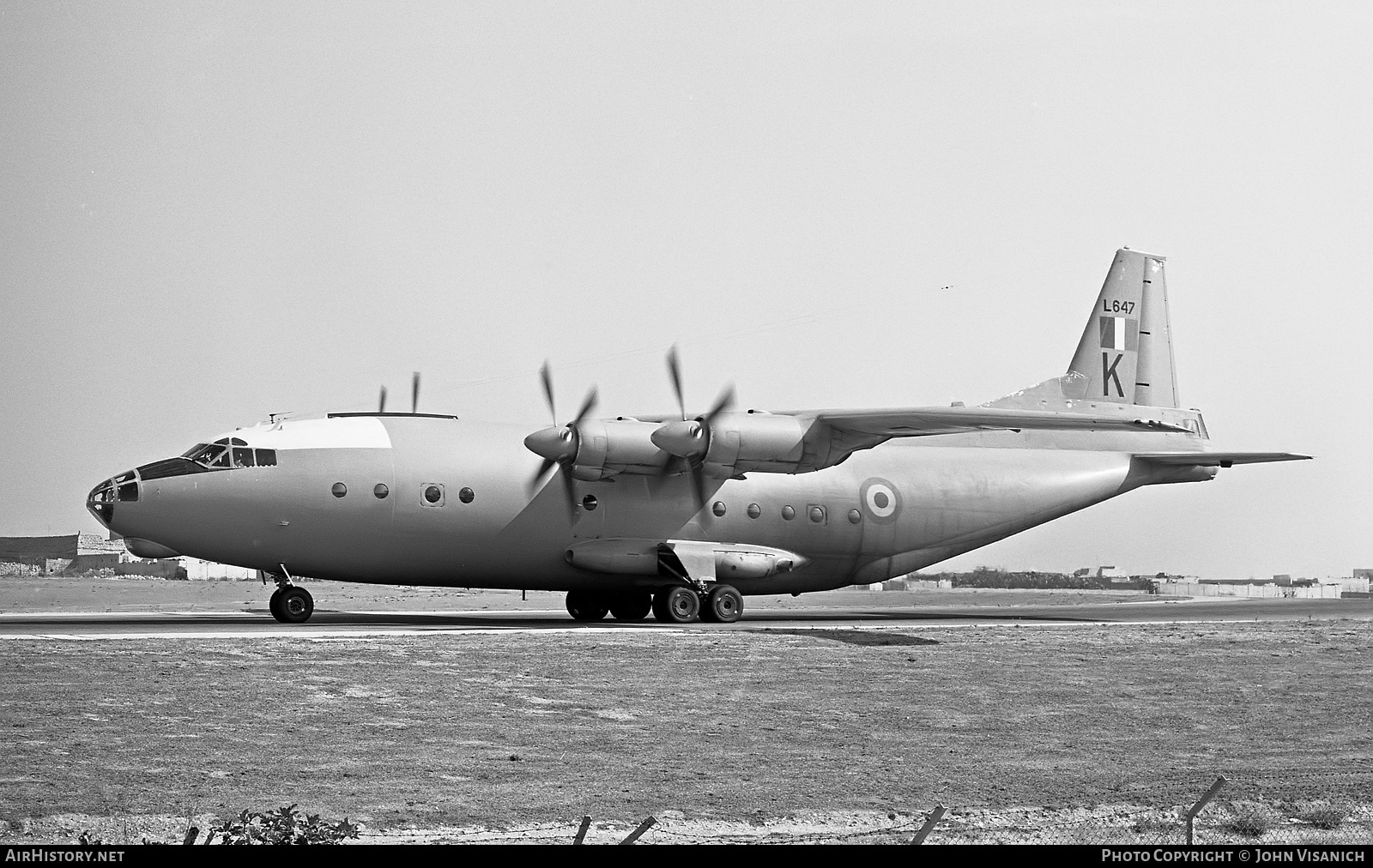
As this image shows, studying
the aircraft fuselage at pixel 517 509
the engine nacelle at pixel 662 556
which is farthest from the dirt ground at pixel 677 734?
the aircraft fuselage at pixel 517 509

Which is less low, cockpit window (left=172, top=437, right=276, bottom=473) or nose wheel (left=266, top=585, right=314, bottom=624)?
cockpit window (left=172, top=437, right=276, bottom=473)

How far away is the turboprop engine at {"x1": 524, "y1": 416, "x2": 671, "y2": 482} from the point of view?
90.7 feet

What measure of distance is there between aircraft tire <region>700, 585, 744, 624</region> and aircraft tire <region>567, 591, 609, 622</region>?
→ 116 inches

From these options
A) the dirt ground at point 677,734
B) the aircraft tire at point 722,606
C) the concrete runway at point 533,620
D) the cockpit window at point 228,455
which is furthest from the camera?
the aircraft tire at point 722,606

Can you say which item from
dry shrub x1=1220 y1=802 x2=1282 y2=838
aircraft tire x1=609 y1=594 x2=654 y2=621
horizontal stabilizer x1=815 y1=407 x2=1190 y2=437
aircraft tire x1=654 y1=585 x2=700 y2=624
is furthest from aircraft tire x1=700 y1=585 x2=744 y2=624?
dry shrub x1=1220 y1=802 x2=1282 y2=838

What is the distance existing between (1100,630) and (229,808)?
19177 mm

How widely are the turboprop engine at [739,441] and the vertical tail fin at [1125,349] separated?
10261 mm

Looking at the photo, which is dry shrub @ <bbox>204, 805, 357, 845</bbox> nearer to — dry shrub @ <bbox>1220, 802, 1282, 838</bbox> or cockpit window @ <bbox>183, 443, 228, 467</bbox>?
dry shrub @ <bbox>1220, 802, 1282, 838</bbox>

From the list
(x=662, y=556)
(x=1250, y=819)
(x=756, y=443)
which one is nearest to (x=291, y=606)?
(x=662, y=556)

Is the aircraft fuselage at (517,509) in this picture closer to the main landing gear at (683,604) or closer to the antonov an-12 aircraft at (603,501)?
the antonov an-12 aircraft at (603,501)

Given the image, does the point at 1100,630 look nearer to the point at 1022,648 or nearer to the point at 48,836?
the point at 1022,648

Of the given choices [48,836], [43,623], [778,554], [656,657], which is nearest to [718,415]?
[778,554]

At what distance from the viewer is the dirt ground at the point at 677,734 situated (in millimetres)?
11805

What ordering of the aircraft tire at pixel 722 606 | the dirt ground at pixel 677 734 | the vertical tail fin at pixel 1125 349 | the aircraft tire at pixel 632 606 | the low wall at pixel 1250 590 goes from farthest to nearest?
1. the low wall at pixel 1250 590
2. the vertical tail fin at pixel 1125 349
3. the aircraft tire at pixel 632 606
4. the aircraft tire at pixel 722 606
5. the dirt ground at pixel 677 734
